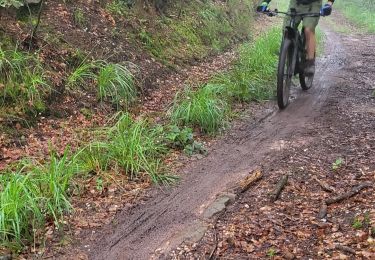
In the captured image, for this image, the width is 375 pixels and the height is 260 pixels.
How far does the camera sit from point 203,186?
13.0 ft

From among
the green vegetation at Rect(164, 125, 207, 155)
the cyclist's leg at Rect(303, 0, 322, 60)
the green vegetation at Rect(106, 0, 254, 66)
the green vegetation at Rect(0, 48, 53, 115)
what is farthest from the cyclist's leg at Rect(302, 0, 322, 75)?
the green vegetation at Rect(0, 48, 53, 115)

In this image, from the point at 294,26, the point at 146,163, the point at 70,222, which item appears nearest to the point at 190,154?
the point at 146,163

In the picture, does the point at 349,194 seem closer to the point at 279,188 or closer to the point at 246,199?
the point at 279,188

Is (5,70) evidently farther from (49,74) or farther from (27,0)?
(27,0)

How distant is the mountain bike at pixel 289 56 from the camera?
5762mm

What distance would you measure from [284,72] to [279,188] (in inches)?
108

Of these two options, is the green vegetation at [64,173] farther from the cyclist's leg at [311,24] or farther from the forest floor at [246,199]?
the cyclist's leg at [311,24]

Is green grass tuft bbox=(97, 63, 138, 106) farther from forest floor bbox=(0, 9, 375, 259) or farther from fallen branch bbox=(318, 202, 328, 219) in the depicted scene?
fallen branch bbox=(318, 202, 328, 219)

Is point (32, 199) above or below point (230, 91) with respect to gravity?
below

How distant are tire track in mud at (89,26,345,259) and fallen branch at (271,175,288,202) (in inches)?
17.5

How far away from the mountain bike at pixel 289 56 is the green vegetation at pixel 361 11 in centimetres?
1061

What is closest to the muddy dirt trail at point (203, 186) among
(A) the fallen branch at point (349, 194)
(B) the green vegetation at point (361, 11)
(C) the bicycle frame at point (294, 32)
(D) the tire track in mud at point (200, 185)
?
(D) the tire track in mud at point (200, 185)

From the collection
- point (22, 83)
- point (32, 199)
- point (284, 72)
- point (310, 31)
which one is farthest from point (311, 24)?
point (32, 199)

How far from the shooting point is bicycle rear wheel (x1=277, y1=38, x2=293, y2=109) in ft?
18.8
